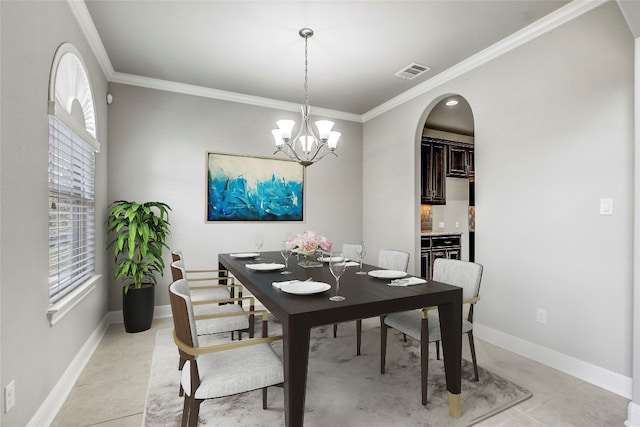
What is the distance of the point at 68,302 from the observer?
7.08 ft

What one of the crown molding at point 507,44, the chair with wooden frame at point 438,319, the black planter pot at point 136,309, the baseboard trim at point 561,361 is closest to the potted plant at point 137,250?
the black planter pot at point 136,309

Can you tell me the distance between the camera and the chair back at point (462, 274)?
225cm

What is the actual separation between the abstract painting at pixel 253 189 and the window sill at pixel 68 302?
1542 mm

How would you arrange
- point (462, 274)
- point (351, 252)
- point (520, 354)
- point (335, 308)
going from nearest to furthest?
point (335, 308), point (462, 274), point (520, 354), point (351, 252)

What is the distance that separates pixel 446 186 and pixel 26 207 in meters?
5.30

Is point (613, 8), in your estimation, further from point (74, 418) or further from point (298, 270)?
point (74, 418)

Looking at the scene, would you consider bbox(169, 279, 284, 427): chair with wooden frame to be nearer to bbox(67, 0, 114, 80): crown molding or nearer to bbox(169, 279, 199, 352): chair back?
bbox(169, 279, 199, 352): chair back

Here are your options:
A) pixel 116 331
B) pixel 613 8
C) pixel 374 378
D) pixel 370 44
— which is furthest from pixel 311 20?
pixel 116 331

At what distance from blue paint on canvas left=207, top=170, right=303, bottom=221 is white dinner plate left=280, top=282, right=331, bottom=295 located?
2.46m

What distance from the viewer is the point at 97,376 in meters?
2.38

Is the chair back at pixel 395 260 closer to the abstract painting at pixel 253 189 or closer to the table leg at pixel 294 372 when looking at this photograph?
the table leg at pixel 294 372

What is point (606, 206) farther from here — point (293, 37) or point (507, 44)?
point (293, 37)

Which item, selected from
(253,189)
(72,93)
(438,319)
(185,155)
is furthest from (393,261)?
(72,93)

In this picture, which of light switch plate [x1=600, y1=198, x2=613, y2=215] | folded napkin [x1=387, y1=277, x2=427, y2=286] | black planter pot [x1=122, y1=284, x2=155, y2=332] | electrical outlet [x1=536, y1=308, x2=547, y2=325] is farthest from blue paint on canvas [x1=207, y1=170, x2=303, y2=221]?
light switch plate [x1=600, y1=198, x2=613, y2=215]
